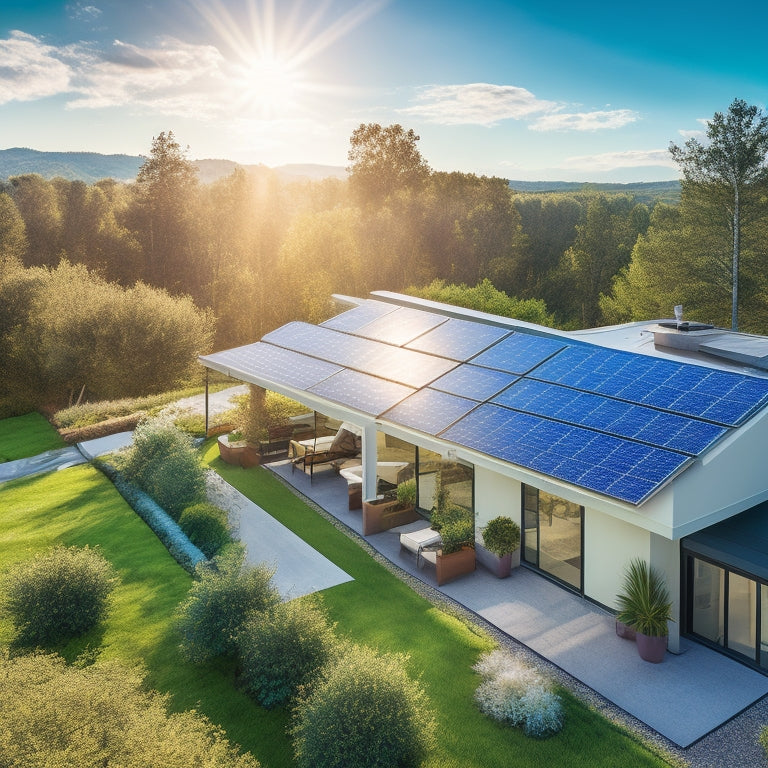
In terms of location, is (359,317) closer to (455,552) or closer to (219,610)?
(455,552)

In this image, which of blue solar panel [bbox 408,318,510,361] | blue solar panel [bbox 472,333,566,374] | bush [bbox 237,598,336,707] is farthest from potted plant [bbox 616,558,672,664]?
blue solar panel [bbox 408,318,510,361]

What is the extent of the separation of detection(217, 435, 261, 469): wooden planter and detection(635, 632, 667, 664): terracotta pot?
13249mm

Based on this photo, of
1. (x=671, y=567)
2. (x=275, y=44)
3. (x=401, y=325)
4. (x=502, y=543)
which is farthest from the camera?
(x=275, y=44)

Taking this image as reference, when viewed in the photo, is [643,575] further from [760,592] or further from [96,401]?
[96,401]

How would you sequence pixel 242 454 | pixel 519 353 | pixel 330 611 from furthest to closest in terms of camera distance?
pixel 242 454 < pixel 519 353 < pixel 330 611

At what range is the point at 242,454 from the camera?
21.0m

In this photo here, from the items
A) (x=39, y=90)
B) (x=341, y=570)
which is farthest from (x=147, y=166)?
(x=341, y=570)

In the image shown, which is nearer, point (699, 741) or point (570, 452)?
point (699, 741)

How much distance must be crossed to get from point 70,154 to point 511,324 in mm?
136637

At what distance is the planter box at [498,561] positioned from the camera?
45.0 ft

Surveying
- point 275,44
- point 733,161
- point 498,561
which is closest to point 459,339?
point 498,561

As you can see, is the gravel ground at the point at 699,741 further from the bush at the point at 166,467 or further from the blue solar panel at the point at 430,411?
the bush at the point at 166,467

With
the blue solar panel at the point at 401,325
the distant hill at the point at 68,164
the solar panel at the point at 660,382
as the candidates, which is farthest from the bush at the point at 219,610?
the distant hill at the point at 68,164

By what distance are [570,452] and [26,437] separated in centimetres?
2494
